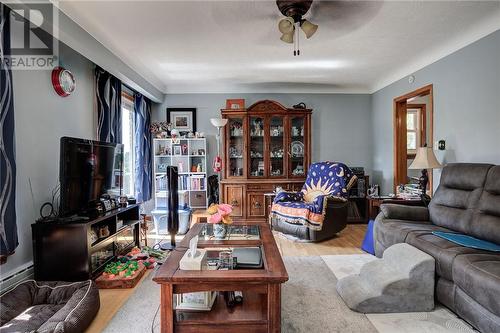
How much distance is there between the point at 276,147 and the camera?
195 inches

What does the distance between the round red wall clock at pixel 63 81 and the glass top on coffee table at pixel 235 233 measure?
1.87 metres

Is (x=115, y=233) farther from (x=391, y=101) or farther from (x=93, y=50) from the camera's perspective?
(x=391, y=101)

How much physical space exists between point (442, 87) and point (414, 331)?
9.05ft

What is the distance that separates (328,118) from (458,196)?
2.89 meters

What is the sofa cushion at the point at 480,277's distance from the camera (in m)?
1.57

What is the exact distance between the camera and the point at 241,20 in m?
2.59

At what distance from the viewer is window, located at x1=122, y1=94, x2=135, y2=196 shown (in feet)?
14.2

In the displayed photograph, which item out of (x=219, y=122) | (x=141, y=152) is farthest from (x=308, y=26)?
(x=141, y=152)

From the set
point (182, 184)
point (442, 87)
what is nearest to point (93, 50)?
point (182, 184)

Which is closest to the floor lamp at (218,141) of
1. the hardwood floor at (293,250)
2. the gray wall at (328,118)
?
the gray wall at (328,118)

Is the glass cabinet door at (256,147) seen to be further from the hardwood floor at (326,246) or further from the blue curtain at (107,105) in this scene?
the blue curtain at (107,105)

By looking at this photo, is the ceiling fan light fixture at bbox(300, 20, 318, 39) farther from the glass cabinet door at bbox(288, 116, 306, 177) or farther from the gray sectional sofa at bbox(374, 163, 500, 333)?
the glass cabinet door at bbox(288, 116, 306, 177)

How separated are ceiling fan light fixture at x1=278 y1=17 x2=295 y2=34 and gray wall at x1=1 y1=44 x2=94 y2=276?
6.96 ft

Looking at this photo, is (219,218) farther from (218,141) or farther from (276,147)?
(218,141)
